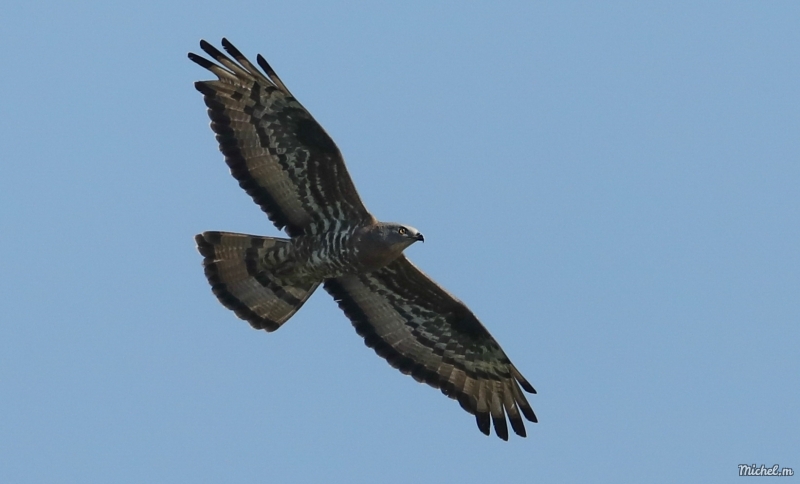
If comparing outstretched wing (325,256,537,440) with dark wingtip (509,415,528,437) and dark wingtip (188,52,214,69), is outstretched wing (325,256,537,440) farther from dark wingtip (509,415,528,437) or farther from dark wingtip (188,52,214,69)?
dark wingtip (188,52,214,69)

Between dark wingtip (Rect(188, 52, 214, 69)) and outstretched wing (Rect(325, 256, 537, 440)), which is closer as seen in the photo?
dark wingtip (Rect(188, 52, 214, 69))

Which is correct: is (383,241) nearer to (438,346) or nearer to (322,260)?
(322,260)

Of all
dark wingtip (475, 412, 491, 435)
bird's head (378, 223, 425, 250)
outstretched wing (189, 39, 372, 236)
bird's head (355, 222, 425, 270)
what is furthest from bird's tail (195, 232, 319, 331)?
dark wingtip (475, 412, 491, 435)

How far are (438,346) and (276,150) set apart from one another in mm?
3040

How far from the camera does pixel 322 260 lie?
16.3 meters

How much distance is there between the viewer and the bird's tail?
16594mm

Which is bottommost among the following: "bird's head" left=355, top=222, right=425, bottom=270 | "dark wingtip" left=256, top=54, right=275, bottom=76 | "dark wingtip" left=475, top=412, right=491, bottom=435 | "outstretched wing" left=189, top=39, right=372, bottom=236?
"dark wingtip" left=475, top=412, right=491, bottom=435

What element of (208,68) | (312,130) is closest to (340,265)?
(312,130)

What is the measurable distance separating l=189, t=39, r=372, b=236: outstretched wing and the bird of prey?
0.04 ft

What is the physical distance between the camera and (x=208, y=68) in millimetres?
16016


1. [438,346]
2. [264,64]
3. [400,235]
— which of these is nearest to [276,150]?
[264,64]

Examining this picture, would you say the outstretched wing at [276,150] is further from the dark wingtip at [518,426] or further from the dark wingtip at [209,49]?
the dark wingtip at [518,426]

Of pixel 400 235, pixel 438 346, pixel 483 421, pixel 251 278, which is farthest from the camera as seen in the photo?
pixel 438 346

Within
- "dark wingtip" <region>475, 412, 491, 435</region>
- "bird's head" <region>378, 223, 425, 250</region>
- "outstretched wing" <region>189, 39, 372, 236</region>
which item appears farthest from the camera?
"dark wingtip" <region>475, 412, 491, 435</region>
